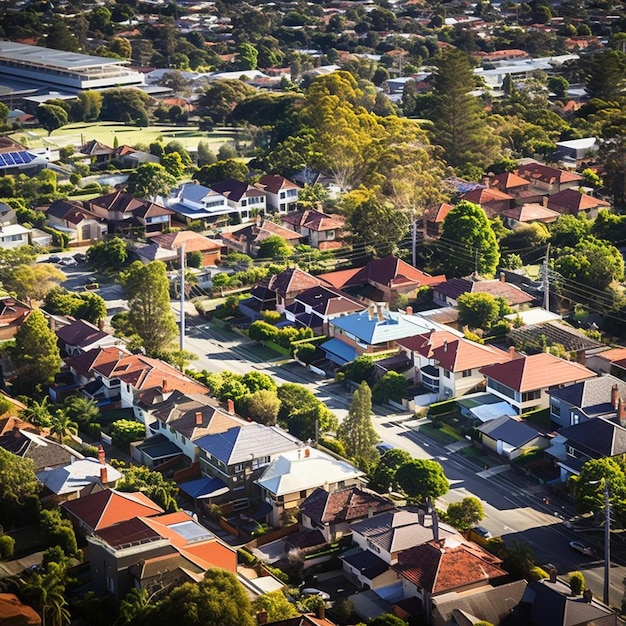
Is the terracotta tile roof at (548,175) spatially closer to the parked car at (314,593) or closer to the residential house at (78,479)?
the residential house at (78,479)

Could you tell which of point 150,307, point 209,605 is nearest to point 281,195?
point 150,307

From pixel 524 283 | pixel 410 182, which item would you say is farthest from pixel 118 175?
pixel 524 283

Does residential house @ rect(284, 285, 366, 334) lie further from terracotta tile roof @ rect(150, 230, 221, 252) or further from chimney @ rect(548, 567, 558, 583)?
chimney @ rect(548, 567, 558, 583)

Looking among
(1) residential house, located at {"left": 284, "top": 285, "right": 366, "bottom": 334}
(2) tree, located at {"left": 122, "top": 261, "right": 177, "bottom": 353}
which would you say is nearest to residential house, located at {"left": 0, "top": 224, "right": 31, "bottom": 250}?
(2) tree, located at {"left": 122, "top": 261, "right": 177, "bottom": 353}

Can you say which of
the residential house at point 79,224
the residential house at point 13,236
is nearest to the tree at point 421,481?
the residential house at point 13,236

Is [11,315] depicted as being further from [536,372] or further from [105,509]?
[536,372]

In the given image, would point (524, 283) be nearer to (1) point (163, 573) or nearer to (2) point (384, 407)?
(2) point (384, 407)
